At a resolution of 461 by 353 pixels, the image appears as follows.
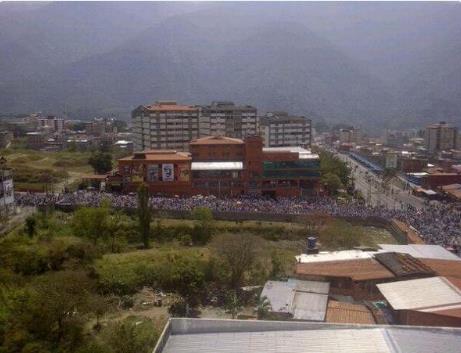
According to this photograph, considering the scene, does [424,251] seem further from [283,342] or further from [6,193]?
[6,193]

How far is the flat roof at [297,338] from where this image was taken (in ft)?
42.8

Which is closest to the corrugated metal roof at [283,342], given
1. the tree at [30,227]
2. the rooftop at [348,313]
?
the rooftop at [348,313]

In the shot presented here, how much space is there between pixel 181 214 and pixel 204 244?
13.6 ft

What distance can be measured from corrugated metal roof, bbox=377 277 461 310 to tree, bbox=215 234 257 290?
550 cm

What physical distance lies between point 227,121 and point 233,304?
44.0m

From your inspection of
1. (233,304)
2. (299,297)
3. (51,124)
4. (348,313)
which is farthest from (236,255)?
(51,124)

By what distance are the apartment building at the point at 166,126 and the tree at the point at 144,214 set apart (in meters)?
30.6

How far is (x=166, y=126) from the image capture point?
60781 mm

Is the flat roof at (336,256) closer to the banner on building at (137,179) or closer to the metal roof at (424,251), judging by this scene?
the metal roof at (424,251)

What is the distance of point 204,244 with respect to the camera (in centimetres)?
3188

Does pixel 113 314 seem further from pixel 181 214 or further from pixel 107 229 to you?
pixel 181 214

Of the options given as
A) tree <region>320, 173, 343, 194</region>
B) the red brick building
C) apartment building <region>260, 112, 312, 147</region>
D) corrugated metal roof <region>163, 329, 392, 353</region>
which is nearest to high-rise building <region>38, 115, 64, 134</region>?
apartment building <region>260, 112, 312, 147</region>

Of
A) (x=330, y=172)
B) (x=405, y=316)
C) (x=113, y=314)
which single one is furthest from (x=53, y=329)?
(x=330, y=172)

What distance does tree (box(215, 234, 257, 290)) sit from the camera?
23.0m
